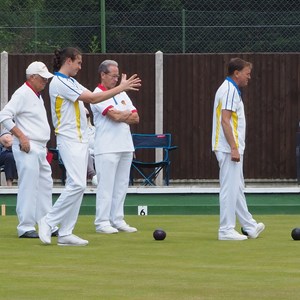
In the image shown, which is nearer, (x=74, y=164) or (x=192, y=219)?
(x=74, y=164)

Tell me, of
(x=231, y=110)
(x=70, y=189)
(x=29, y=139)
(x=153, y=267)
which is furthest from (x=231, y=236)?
(x=153, y=267)

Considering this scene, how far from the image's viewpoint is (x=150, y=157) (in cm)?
1891

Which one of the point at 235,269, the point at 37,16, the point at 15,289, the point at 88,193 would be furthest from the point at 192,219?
the point at 37,16

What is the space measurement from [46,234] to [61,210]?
0.79 feet

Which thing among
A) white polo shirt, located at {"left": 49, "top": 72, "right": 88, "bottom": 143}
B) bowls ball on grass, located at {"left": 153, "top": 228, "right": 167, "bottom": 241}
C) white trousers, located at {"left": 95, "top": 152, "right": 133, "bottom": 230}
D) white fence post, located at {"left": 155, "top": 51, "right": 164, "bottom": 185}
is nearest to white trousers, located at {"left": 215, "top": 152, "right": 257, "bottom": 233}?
bowls ball on grass, located at {"left": 153, "top": 228, "right": 167, "bottom": 241}

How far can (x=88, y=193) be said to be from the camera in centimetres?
1454

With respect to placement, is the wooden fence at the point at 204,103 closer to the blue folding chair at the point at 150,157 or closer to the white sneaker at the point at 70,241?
the blue folding chair at the point at 150,157

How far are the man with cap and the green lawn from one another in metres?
0.25

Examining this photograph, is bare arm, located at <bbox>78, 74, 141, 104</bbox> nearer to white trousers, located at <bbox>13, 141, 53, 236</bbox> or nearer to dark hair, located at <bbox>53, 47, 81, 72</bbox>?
dark hair, located at <bbox>53, 47, 81, 72</bbox>

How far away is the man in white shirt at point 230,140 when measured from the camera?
1037 cm

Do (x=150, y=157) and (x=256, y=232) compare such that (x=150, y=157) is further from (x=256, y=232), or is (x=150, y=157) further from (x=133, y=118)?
(x=256, y=232)

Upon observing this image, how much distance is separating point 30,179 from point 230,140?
1.71 metres

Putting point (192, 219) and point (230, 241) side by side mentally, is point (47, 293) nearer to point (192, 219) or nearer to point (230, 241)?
point (230, 241)

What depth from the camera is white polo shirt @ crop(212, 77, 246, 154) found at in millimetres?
10383
